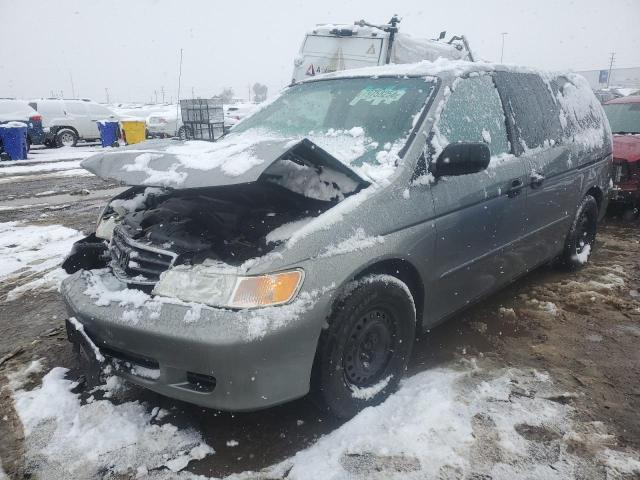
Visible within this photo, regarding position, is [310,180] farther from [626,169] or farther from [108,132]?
[108,132]

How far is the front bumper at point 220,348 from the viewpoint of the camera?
1.96 m

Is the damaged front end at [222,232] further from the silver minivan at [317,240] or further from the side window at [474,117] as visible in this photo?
the side window at [474,117]

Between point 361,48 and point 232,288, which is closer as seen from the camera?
point 232,288

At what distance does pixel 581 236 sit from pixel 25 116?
16738mm

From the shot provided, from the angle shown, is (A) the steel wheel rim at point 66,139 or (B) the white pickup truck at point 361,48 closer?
(B) the white pickup truck at point 361,48

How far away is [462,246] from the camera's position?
2904mm

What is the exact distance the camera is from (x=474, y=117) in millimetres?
3139

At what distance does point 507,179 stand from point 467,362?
1240mm

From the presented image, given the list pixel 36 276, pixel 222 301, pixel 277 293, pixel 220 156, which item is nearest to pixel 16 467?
pixel 222 301

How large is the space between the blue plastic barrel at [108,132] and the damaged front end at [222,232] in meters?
16.7

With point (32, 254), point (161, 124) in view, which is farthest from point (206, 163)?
point (161, 124)

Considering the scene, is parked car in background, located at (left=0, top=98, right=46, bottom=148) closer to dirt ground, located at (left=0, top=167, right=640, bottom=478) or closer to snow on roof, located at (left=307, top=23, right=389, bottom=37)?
snow on roof, located at (left=307, top=23, right=389, bottom=37)

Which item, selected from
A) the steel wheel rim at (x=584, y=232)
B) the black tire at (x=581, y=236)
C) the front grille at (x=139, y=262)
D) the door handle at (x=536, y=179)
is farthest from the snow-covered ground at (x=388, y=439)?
the steel wheel rim at (x=584, y=232)

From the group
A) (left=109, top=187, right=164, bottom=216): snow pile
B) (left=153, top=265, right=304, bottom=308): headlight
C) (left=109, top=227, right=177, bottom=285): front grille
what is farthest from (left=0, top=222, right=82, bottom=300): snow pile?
(left=153, top=265, right=304, bottom=308): headlight
